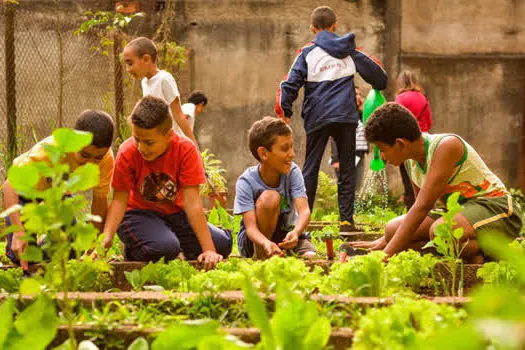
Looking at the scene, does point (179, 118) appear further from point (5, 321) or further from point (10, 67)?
point (5, 321)

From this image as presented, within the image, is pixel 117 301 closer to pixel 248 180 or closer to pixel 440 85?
pixel 248 180

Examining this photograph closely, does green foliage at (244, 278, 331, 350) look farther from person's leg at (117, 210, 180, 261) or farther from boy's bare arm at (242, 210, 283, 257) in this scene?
person's leg at (117, 210, 180, 261)

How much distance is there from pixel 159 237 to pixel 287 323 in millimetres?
2782

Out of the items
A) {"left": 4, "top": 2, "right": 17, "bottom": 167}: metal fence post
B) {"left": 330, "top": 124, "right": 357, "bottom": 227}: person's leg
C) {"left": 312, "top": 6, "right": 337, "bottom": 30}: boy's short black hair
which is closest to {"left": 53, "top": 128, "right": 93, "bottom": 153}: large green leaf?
{"left": 330, "top": 124, "right": 357, "bottom": 227}: person's leg

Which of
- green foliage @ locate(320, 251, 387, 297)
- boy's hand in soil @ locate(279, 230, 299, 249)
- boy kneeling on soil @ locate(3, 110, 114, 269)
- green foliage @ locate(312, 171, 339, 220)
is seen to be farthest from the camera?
green foliage @ locate(312, 171, 339, 220)

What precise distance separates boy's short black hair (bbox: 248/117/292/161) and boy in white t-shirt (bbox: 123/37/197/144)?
137 centimetres

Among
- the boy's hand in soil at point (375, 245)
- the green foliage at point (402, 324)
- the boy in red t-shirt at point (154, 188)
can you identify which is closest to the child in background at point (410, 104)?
the boy's hand in soil at point (375, 245)

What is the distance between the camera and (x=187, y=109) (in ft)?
28.0

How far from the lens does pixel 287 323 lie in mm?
1713

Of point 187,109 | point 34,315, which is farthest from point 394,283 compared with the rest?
point 187,109

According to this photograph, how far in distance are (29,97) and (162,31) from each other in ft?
7.27

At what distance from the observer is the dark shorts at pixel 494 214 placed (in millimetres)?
4246

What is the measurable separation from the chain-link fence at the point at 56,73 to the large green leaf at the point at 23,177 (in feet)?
20.1

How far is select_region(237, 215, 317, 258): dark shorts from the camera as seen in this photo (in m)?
4.77
